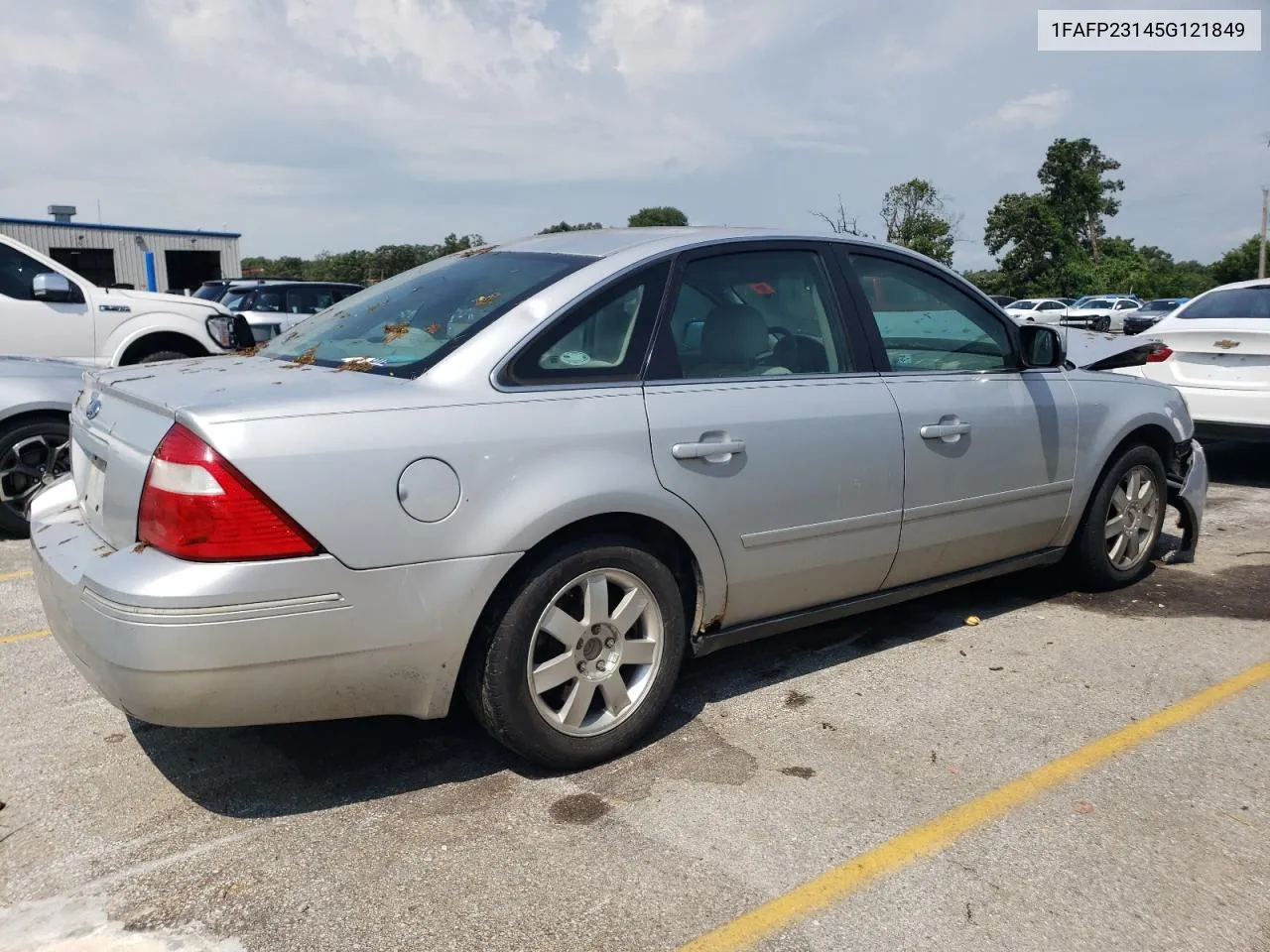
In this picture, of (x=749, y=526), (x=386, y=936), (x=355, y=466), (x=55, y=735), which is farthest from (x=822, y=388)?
(x=55, y=735)

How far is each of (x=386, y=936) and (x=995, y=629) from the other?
310 centimetres

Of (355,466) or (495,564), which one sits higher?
(355,466)

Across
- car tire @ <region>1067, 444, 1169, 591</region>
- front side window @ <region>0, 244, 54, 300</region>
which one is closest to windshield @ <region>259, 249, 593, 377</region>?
car tire @ <region>1067, 444, 1169, 591</region>

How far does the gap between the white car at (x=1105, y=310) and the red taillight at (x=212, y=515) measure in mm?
33294

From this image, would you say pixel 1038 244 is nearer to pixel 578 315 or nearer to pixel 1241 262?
pixel 1241 262

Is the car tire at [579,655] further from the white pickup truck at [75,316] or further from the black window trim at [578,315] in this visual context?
the white pickup truck at [75,316]

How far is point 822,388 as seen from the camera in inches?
148

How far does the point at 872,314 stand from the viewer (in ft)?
13.3

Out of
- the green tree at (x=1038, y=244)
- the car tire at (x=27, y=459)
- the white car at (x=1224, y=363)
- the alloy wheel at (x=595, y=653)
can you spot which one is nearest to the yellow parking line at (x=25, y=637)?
the car tire at (x=27, y=459)

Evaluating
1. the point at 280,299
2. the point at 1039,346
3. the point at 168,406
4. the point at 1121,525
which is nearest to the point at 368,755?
the point at 168,406

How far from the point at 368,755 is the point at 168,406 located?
4.17 feet

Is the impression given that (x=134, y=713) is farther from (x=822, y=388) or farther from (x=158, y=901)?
(x=822, y=388)

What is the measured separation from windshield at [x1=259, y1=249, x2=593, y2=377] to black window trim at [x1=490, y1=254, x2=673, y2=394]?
0.47 feet

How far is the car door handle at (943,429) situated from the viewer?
4.01m
